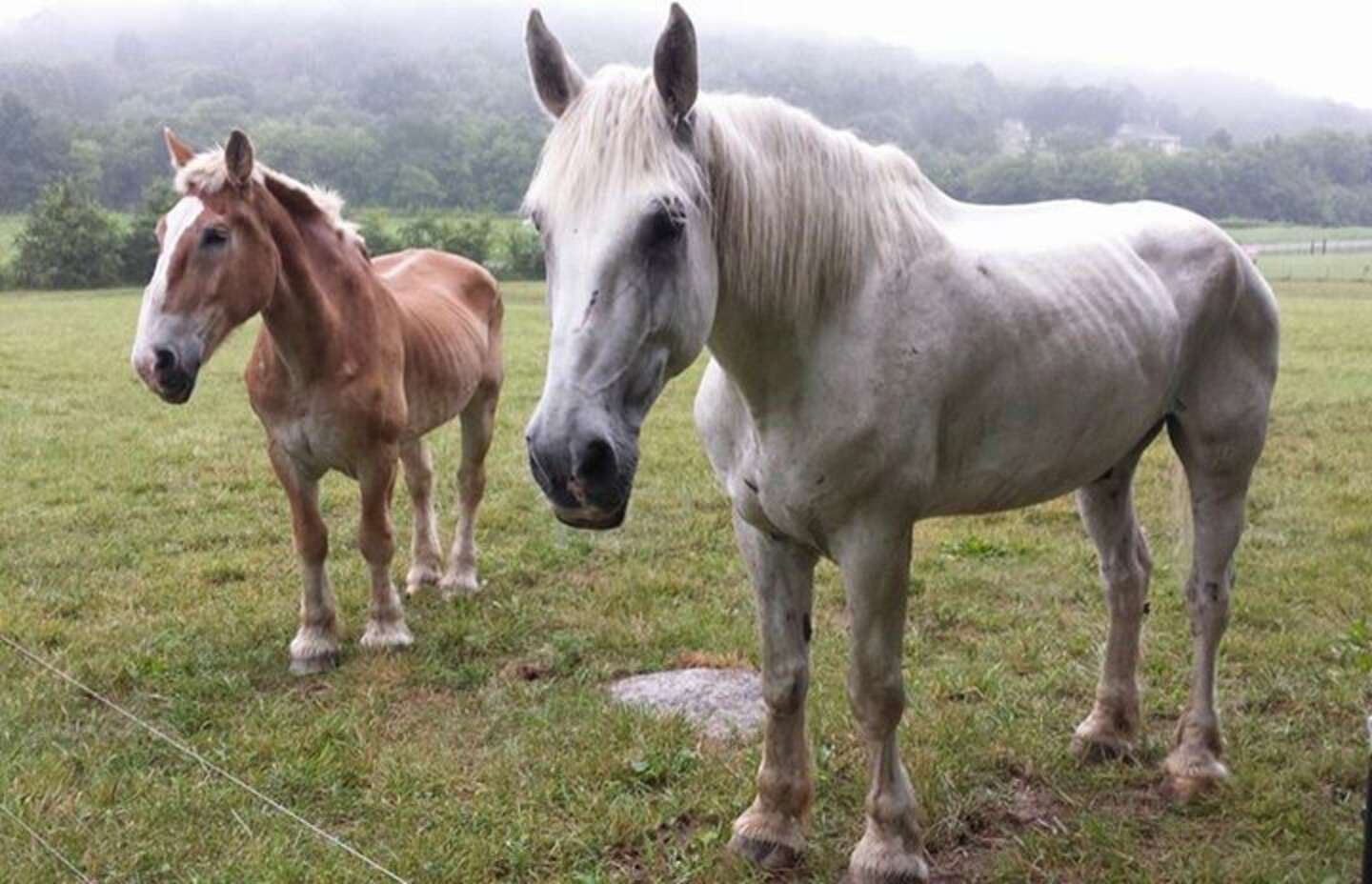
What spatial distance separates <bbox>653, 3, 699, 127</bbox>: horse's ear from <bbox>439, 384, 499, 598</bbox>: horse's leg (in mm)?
4019

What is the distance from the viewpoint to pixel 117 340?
19.2 meters

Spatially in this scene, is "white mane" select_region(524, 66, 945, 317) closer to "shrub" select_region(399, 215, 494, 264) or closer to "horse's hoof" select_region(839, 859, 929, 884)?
"horse's hoof" select_region(839, 859, 929, 884)

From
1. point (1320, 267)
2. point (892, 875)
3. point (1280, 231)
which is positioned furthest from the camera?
point (1320, 267)

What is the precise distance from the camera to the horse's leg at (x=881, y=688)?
283 centimetres

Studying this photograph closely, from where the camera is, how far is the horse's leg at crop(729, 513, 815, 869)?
3.16 metres

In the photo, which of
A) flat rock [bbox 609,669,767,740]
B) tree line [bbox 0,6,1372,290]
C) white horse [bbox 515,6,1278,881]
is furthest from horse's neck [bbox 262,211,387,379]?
white horse [bbox 515,6,1278,881]

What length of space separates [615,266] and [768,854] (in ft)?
6.25

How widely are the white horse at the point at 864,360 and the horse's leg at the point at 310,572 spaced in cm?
237

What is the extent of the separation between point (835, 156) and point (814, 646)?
2764 mm

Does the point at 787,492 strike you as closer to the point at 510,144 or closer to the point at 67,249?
the point at 510,144

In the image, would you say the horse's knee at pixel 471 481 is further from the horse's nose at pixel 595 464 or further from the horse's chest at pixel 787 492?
the horse's nose at pixel 595 464

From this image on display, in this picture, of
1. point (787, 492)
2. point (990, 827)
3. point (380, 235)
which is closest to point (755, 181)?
point (787, 492)

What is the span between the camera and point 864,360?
106 inches

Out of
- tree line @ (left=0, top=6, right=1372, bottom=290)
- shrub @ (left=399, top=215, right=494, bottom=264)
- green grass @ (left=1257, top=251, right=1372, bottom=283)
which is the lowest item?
green grass @ (left=1257, top=251, right=1372, bottom=283)
